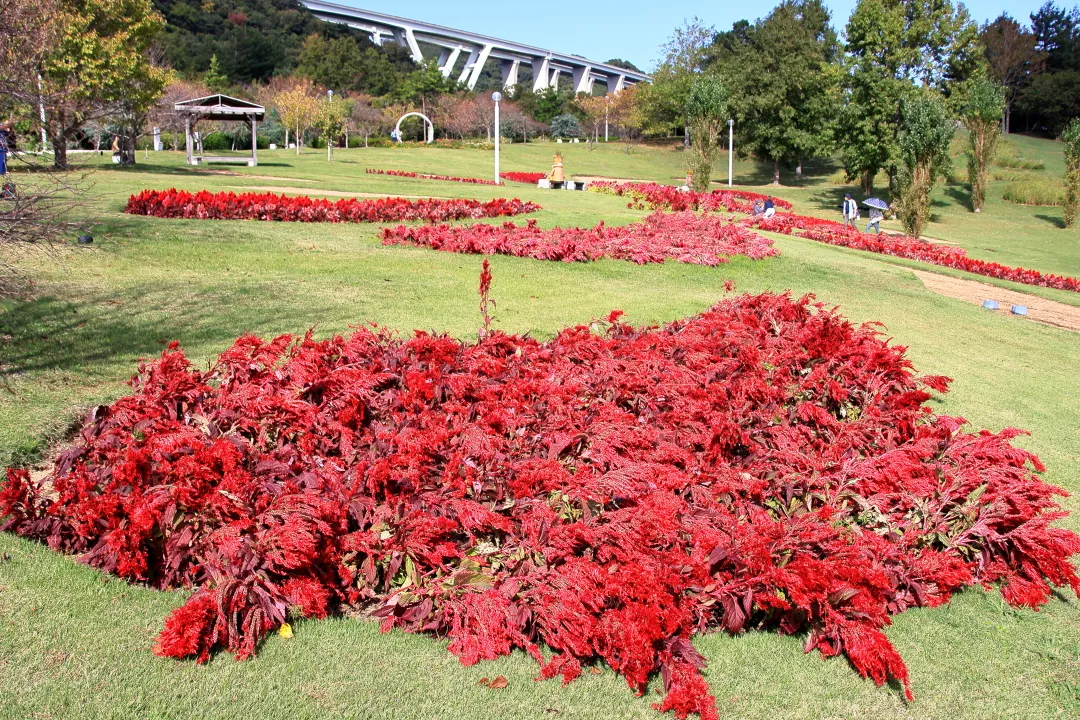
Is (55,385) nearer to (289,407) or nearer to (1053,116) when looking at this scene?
(289,407)

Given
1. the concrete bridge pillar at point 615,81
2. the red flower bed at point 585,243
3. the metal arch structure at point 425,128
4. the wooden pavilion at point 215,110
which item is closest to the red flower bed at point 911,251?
the red flower bed at point 585,243

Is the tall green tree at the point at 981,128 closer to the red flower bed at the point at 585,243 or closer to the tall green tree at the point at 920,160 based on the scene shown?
the tall green tree at the point at 920,160

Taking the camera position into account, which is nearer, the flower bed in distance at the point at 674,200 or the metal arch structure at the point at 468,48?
the flower bed in distance at the point at 674,200

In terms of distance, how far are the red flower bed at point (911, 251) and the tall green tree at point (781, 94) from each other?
29.4 m

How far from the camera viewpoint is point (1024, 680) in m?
2.95

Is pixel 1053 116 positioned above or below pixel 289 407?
above

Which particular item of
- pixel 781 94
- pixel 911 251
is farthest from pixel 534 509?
pixel 781 94

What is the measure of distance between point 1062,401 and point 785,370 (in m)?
2.89

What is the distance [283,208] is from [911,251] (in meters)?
12.7

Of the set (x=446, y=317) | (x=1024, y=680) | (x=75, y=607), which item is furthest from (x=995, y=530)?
(x=446, y=317)

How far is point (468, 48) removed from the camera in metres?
108

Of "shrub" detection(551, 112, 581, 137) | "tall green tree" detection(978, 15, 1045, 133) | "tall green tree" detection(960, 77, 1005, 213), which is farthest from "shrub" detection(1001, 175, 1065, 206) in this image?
"shrub" detection(551, 112, 581, 137)

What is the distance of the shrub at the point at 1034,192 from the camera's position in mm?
38062

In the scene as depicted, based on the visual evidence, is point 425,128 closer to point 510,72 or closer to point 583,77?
point 510,72
